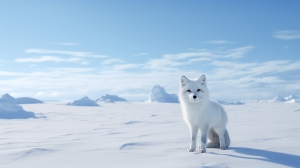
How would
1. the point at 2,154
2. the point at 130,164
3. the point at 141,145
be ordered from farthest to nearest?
the point at 141,145, the point at 2,154, the point at 130,164

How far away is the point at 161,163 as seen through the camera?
10.1 feet

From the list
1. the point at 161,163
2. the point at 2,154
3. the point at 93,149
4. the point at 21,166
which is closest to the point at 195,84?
the point at 161,163

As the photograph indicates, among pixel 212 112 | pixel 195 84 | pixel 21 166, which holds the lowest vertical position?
pixel 21 166

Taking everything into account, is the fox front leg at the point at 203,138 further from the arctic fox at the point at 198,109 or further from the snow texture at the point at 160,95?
the snow texture at the point at 160,95

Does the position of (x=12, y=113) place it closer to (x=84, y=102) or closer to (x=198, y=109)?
(x=198, y=109)

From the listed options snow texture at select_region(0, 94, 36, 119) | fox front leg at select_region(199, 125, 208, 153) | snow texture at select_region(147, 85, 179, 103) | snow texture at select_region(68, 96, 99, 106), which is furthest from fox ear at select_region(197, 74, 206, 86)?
A: snow texture at select_region(147, 85, 179, 103)

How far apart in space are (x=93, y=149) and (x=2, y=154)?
1.17 m

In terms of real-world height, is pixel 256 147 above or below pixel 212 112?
below

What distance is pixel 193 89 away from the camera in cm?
359

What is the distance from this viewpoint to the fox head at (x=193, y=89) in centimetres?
359

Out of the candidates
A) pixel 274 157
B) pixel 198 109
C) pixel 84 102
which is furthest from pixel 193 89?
pixel 84 102

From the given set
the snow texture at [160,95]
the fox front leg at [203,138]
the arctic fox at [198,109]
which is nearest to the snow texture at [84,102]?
the snow texture at [160,95]

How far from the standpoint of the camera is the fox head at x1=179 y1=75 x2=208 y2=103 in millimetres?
3585

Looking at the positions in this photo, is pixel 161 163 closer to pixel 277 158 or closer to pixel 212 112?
pixel 212 112
